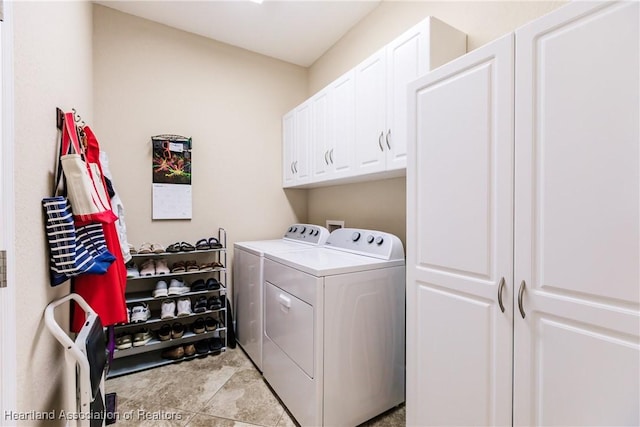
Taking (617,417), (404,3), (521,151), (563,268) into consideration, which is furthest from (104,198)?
(404,3)

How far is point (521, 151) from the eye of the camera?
0.99 meters

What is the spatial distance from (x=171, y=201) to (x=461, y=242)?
7.95 feet

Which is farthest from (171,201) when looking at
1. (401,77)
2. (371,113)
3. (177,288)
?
(401,77)

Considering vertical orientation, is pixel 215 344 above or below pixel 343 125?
below

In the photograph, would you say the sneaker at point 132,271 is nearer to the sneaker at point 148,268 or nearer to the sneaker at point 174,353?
the sneaker at point 148,268

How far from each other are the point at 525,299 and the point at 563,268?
0.53ft

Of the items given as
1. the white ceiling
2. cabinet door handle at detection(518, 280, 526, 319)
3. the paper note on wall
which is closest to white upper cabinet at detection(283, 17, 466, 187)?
the white ceiling

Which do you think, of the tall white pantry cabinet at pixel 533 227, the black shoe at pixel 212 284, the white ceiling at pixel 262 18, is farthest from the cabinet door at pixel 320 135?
the black shoe at pixel 212 284

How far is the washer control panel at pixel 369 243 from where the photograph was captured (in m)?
1.81

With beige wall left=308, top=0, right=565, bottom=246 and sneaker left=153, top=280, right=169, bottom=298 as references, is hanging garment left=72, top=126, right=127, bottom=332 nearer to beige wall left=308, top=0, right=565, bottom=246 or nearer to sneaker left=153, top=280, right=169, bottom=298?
sneaker left=153, top=280, right=169, bottom=298

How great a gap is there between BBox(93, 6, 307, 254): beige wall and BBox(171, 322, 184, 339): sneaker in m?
0.74

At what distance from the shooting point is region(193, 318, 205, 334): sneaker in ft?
8.31

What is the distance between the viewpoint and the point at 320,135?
8.27ft

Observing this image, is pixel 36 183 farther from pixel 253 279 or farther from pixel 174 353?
pixel 174 353
